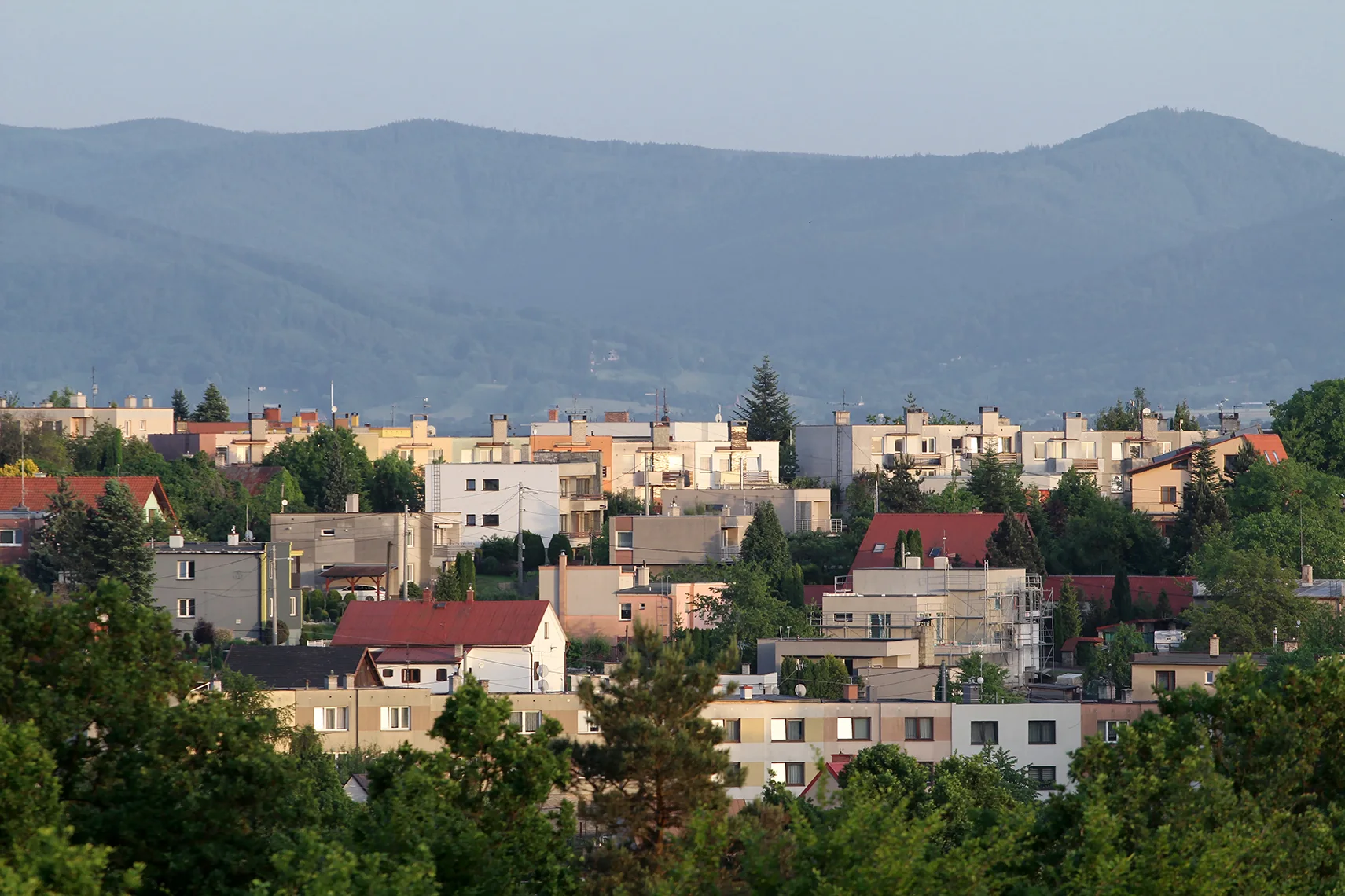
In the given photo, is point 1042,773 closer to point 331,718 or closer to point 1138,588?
point 331,718

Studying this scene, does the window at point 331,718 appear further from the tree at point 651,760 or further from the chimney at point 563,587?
the tree at point 651,760

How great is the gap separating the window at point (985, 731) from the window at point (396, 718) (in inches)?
467

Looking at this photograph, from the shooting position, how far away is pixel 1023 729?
48.1 metres

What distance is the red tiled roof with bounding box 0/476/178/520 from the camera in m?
75.0

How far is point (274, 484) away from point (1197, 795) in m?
68.2

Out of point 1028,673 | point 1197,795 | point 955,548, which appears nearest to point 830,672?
point 1028,673

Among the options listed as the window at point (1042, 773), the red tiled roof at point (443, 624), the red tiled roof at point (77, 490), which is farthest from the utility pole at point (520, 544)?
the window at point (1042, 773)

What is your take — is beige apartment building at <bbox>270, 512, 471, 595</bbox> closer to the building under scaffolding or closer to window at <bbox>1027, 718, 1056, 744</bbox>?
the building under scaffolding

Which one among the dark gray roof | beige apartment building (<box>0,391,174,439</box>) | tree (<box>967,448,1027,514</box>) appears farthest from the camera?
beige apartment building (<box>0,391,174,439</box>)

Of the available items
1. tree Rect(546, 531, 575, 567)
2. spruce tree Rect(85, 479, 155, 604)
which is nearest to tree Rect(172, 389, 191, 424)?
tree Rect(546, 531, 575, 567)

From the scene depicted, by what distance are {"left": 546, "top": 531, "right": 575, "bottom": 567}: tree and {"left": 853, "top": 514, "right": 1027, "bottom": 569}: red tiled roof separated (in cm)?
1083

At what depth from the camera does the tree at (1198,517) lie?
75.2 meters

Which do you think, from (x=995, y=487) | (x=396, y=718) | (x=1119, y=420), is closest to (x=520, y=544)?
(x=995, y=487)

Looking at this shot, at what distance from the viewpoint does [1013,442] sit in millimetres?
111062
